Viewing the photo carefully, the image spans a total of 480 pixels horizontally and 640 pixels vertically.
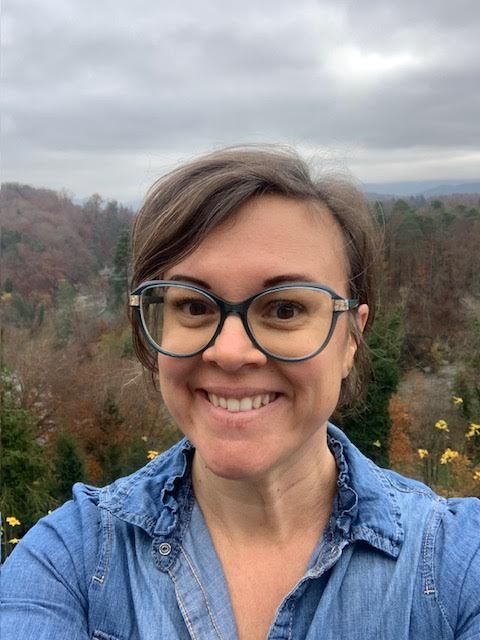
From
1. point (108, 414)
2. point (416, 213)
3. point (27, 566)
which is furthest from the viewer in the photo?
point (416, 213)

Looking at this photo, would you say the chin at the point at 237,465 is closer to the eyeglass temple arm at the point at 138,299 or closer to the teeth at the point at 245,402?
the teeth at the point at 245,402

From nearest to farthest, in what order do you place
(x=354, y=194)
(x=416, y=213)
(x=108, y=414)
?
(x=354, y=194), (x=108, y=414), (x=416, y=213)

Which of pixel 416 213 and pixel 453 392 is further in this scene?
pixel 416 213

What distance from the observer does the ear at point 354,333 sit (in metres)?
1.24

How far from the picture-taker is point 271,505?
1.19 m

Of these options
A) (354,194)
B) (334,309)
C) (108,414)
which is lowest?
(108,414)

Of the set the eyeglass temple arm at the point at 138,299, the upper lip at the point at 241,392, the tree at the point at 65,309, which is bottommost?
the tree at the point at 65,309

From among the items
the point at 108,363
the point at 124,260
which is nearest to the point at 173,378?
the point at 124,260

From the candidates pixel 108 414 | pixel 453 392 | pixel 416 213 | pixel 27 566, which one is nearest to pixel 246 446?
pixel 27 566

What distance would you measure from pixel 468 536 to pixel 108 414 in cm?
1099

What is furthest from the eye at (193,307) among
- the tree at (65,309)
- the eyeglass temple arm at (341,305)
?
the tree at (65,309)

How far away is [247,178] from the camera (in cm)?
109

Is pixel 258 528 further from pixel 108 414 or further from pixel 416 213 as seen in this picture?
pixel 416 213

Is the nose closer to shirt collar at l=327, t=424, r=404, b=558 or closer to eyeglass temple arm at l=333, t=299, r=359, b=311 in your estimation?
eyeglass temple arm at l=333, t=299, r=359, b=311
